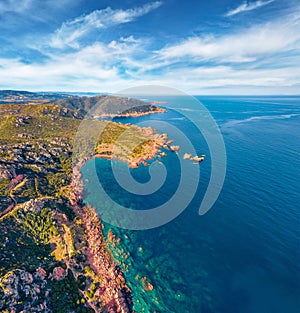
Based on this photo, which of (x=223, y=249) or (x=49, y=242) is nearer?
(x=223, y=249)

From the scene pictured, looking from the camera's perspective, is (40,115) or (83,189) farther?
(40,115)

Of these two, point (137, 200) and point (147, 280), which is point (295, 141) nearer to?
point (137, 200)

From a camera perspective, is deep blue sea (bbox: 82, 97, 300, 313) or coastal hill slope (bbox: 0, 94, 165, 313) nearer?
coastal hill slope (bbox: 0, 94, 165, 313)

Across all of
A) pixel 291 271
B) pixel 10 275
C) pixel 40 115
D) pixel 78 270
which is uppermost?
pixel 40 115

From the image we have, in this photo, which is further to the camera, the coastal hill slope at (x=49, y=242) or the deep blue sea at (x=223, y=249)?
the deep blue sea at (x=223, y=249)

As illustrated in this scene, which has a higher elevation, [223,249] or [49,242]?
[223,249]

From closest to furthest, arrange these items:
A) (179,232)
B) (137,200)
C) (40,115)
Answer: (179,232)
(137,200)
(40,115)

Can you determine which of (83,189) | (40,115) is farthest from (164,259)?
(40,115)

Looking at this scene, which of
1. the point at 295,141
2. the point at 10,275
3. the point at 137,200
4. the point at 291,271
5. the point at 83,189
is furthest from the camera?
the point at 295,141

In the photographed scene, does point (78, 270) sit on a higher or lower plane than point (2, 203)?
lower
